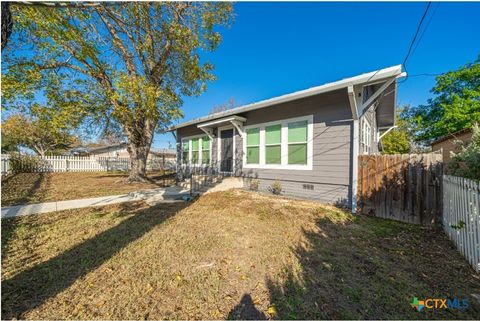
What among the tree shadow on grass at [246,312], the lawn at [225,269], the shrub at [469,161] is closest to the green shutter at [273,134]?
the lawn at [225,269]

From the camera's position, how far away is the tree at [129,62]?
6500 mm

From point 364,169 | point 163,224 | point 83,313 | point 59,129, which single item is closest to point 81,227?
point 163,224

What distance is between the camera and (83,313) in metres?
1.89

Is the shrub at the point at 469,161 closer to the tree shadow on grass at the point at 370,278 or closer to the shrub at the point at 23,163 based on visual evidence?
the tree shadow on grass at the point at 370,278

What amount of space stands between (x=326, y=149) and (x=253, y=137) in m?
2.97

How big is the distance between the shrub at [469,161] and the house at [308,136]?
193 centimetres

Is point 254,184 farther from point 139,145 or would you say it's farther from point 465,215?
point 139,145

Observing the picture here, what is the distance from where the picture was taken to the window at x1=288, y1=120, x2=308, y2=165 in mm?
6527

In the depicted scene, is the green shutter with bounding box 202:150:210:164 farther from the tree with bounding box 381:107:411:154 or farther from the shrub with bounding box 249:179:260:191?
the tree with bounding box 381:107:411:154

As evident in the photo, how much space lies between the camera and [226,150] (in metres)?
9.30

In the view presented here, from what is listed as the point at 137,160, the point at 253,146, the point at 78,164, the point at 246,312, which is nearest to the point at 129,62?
the point at 137,160

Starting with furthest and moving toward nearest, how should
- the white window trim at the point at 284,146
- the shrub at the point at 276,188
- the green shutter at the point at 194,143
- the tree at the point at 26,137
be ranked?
1. the tree at the point at 26,137
2. the green shutter at the point at 194,143
3. the shrub at the point at 276,188
4. the white window trim at the point at 284,146

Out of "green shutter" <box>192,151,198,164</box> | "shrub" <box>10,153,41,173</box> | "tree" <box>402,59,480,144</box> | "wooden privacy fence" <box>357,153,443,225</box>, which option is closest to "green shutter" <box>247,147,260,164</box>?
"wooden privacy fence" <box>357,153,443,225</box>

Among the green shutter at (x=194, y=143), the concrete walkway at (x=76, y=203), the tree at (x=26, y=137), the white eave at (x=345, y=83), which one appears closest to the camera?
the white eave at (x=345, y=83)
